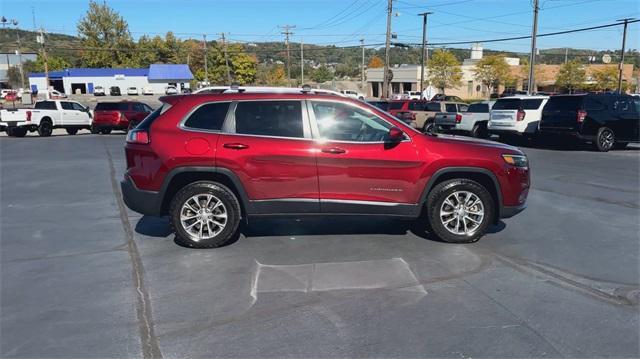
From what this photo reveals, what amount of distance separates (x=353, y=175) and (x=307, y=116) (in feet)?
2.79

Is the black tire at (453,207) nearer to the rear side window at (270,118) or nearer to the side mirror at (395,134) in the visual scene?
the side mirror at (395,134)

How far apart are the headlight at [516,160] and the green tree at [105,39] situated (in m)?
109

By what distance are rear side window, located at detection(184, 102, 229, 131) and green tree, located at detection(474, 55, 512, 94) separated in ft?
220

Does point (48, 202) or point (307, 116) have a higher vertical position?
point (307, 116)

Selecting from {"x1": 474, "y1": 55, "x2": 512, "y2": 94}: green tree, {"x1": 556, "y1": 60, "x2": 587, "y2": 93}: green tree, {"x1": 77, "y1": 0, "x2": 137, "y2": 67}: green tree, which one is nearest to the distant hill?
{"x1": 77, "y1": 0, "x2": 137, "y2": 67}: green tree

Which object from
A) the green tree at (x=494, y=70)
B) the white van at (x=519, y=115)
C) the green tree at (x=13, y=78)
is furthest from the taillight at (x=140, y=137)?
the green tree at (x=13, y=78)

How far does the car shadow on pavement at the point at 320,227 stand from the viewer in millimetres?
6562

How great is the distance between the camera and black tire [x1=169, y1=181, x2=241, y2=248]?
5840 mm

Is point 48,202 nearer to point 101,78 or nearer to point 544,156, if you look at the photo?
point 544,156

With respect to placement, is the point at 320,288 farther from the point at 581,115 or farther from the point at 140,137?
the point at 581,115

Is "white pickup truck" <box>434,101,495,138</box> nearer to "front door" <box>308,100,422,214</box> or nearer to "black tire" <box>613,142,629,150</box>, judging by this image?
"black tire" <box>613,142,629,150</box>

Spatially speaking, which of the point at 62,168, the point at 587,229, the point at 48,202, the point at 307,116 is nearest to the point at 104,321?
the point at 307,116

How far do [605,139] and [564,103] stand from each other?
5.39ft

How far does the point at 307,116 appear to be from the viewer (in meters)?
5.90
